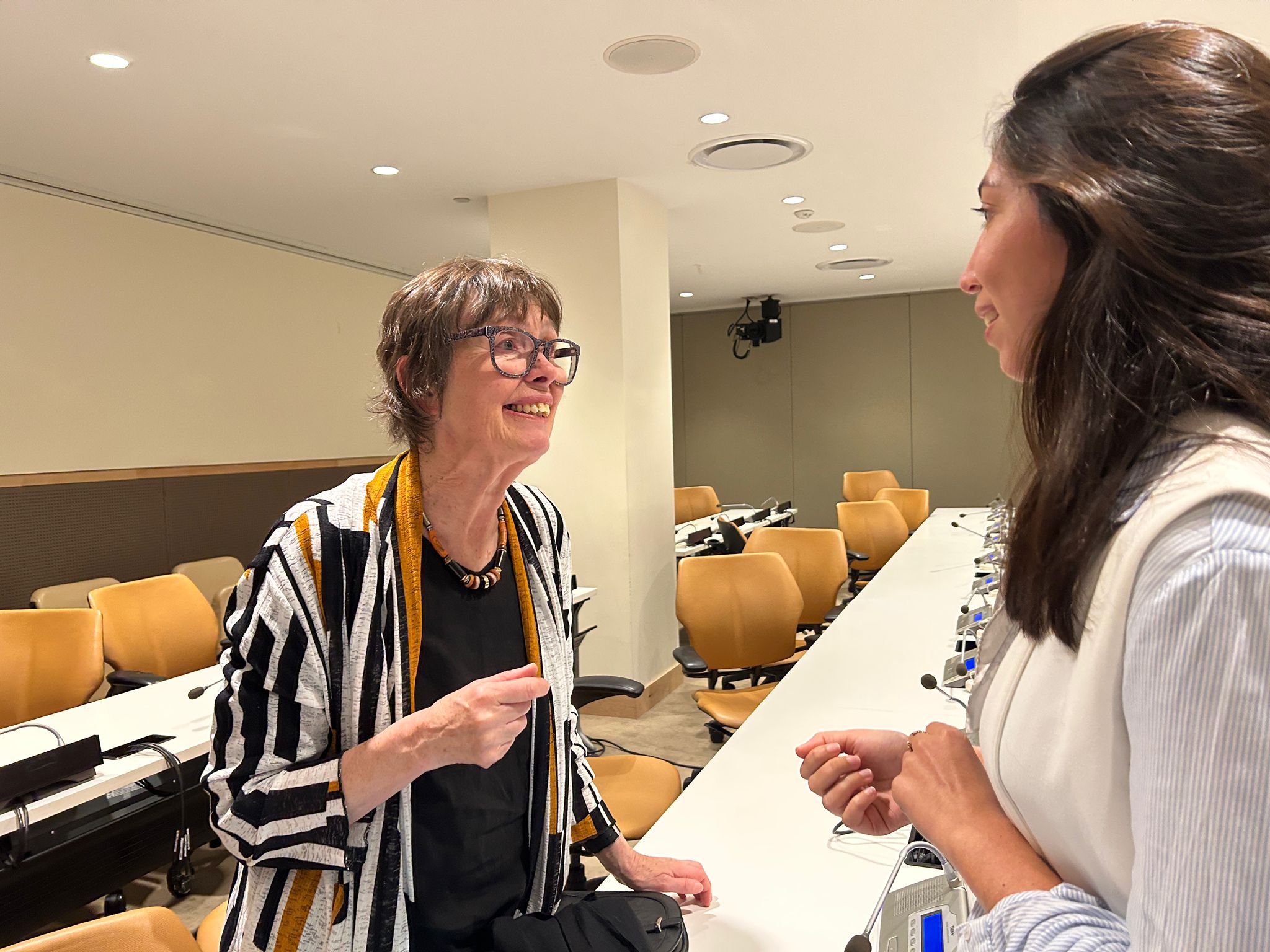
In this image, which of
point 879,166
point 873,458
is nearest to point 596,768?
point 879,166

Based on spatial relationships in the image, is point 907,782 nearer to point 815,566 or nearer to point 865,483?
point 815,566

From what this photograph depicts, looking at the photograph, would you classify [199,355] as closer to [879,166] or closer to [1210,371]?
[879,166]

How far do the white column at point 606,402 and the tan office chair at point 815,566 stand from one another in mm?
898

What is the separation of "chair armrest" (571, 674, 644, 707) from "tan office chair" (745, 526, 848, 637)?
6.06ft

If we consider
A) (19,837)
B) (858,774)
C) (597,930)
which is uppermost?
(858,774)

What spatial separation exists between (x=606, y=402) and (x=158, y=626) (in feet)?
8.20

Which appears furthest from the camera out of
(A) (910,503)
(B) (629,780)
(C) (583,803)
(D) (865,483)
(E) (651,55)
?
(D) (865,483)

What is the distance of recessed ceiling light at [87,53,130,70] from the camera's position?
3.04m

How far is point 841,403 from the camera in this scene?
9773 millimetres

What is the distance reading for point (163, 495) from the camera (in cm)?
536

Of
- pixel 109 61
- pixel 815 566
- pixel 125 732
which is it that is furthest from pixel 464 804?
pixel 815 566

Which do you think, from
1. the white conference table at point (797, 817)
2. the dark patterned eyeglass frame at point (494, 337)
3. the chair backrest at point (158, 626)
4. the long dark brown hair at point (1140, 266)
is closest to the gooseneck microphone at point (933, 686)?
the white conference table at point (797, 817)

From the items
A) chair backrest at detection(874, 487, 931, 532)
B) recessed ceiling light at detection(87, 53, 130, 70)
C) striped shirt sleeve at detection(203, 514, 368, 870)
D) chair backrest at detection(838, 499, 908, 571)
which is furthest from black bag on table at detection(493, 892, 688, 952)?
chair backrest at detection(874, 487, 931, 532)

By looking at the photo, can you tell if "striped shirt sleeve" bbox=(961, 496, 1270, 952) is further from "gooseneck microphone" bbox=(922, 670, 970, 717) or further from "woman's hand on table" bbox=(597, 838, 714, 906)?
"gooseneck microphone" bbox=(922, 670, 970, 717)
